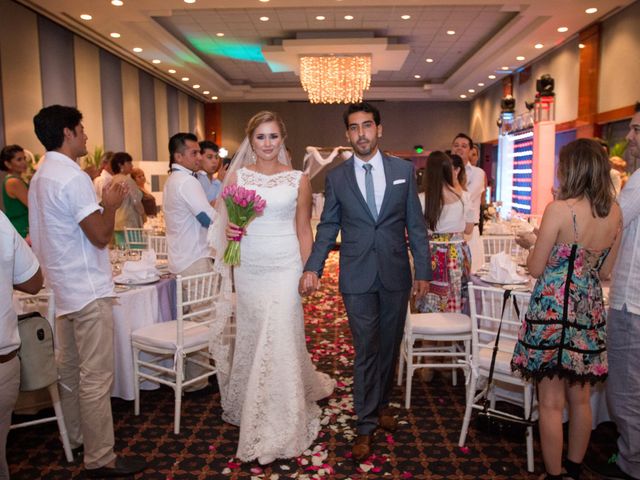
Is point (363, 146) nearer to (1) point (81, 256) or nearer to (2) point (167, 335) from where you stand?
(1) point (81, 256)

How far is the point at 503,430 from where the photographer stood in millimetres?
3168

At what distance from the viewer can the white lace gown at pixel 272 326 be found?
3094 mm

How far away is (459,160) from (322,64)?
6565mm

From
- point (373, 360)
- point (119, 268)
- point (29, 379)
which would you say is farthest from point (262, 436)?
point (119, 268)

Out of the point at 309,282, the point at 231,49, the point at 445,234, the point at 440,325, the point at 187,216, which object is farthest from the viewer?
the point at 231,49

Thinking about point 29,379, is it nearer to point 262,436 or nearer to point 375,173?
point 262,436

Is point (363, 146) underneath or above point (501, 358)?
above

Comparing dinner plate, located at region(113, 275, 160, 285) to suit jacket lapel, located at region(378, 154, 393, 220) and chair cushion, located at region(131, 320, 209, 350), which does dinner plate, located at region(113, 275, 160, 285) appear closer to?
chair cushion, located at region(131, 320, 209, 350)

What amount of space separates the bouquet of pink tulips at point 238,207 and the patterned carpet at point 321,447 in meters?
1.12

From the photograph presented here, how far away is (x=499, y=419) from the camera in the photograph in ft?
9.96

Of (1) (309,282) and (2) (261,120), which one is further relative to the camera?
(2) (261,120)

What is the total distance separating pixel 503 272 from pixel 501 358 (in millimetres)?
731

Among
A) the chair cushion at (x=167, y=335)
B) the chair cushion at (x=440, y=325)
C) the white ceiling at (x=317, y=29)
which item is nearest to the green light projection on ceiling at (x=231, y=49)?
the white ceiling at (x=317, y=29)

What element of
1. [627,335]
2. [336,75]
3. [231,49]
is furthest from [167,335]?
[231,49]
